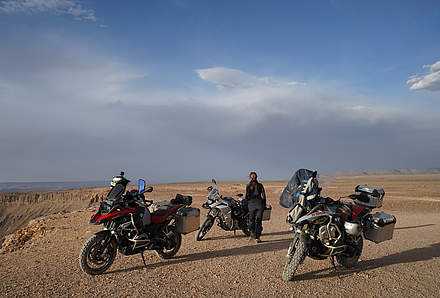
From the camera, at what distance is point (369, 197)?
839cm

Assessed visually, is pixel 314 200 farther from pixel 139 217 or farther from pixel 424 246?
pixel 424 246

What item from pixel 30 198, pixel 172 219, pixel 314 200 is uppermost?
pixel 314 200

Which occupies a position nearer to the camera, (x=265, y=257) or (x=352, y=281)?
(x=352, y=281)

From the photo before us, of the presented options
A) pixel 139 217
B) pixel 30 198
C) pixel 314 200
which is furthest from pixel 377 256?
pixel 30 198

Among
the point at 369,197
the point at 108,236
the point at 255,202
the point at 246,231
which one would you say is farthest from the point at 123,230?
the point at 369,197

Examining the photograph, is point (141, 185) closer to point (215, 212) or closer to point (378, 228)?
point (215, 212)

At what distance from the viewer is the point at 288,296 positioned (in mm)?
6539

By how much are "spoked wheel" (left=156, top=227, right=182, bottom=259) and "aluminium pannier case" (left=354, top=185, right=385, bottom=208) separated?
3.88m

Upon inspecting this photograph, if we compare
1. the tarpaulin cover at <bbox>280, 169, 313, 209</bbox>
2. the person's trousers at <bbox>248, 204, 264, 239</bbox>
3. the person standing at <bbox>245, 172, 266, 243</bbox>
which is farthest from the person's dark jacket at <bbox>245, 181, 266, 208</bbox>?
the tarpaulin cover at <bbox>280, 169, 313, 209</bbox>

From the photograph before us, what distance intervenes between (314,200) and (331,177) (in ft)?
4.65

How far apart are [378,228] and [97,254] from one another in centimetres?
541

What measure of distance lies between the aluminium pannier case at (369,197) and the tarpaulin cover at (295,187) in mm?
1390

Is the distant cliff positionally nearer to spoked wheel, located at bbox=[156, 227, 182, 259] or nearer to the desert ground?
the desert ground

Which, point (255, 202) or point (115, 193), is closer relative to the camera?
point (115, 193)
